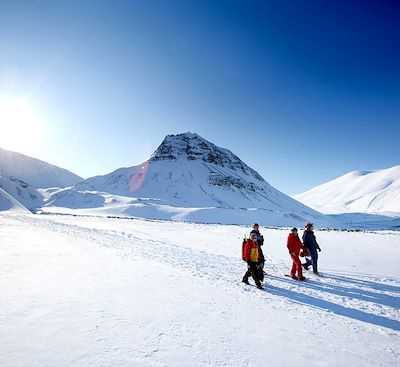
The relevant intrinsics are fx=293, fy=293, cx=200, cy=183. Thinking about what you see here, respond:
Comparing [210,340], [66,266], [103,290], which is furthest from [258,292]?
[66,266]

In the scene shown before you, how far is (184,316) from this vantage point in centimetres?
691

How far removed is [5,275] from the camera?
32.6 ft

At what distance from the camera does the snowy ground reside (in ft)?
16.7

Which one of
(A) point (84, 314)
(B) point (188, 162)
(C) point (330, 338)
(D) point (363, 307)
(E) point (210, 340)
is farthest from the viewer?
(B) point (188, 162)

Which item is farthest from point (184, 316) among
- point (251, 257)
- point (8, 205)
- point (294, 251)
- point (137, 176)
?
point (137, 176)

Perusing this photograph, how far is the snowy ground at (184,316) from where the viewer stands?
510 cm

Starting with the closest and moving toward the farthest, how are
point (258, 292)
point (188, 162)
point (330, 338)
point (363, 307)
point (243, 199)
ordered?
point (330, 338), point (363, 307), point (258, 292), point (243, 199), point (188, 162)

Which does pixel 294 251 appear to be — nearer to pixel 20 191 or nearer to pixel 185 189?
pixel 185 189

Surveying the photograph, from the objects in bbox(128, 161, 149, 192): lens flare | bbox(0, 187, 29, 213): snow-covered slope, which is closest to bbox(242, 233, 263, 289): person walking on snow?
bbox(0, 187, 29, 213): snow-covered slope

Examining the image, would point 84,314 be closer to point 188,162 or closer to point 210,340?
point 210,340

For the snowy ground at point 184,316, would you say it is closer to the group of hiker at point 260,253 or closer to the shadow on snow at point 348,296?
the shadow on snow at point 348,296

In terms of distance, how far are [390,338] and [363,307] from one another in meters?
2.32

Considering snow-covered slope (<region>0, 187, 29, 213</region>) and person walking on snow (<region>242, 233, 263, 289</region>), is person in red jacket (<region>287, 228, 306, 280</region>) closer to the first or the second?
person walking on snow (<region>242, 233, 263, 289</region>)

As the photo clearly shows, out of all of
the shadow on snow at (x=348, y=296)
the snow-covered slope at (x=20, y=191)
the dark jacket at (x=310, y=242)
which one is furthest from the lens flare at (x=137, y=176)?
the shadow on snow at (x=348, y=296)
